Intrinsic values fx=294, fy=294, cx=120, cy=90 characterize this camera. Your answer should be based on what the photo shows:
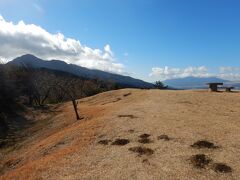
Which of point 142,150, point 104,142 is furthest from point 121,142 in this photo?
point 142,150

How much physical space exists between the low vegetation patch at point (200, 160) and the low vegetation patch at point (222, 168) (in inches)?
30.8

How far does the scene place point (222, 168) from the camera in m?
19.6

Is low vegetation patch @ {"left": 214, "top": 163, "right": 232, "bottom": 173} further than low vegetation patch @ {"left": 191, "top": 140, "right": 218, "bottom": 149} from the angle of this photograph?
No

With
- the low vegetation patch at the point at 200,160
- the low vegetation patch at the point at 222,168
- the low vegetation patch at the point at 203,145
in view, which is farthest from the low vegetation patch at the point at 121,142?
the low vegetation patch at the point at 222,168

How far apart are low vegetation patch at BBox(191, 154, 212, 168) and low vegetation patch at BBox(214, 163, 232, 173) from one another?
2.56 ft

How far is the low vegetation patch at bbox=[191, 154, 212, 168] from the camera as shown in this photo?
2038cm

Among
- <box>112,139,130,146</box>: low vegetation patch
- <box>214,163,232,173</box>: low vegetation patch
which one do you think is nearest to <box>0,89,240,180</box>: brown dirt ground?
<box>214,163,232,173</box>: low vegetation patch

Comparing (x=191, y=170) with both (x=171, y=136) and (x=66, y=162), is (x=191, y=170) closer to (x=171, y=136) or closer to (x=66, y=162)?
(x=171, y=136)

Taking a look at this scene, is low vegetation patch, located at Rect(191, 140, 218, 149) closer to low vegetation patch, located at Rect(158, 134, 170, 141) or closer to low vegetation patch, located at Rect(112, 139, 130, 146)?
low vegetation patch, located at Rect(158, 134, 170, 141)

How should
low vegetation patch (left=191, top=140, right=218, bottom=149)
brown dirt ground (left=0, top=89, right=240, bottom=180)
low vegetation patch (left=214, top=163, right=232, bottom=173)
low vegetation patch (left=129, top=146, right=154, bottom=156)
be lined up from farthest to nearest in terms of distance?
low vegetation patch (left=191, top=140, right=218, bottom=149) → low vegetation patch (left=129, top=146, right=154, bottom=156) → brown dirt ground (left=0, top=89, right=240, bottom=180) → low vegetation patch (left=214, top=163, right=232, bottom=173)

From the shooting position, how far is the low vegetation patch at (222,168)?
1933cm

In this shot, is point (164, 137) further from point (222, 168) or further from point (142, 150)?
point (222, 168)

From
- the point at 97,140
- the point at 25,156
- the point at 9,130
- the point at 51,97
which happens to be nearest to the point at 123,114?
the point at 97,140

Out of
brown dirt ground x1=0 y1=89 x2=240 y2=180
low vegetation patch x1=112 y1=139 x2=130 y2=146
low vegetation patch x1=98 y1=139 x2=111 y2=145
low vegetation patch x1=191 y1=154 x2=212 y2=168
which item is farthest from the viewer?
low vegetation patch x1=98 y1=139 x2=111 y2=145
